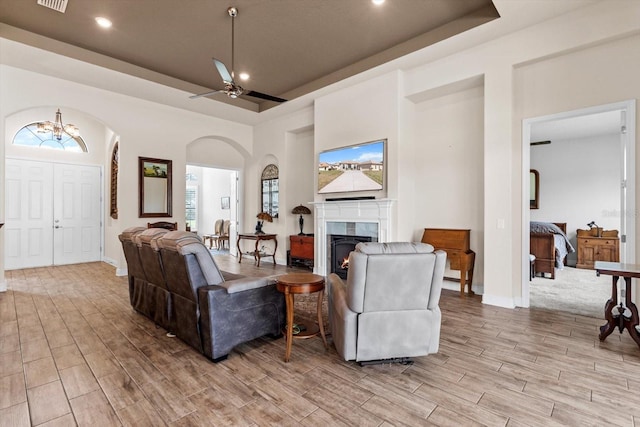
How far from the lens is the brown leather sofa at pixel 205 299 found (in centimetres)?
254

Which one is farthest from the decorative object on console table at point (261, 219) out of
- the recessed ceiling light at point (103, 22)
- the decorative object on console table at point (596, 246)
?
the decorative object on console table at point (596, 246)

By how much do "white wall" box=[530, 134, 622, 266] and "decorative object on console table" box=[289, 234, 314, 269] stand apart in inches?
230

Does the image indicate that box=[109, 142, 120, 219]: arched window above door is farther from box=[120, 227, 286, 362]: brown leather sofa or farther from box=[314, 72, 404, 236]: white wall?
box=[314, 72, 404, 236]: white wall

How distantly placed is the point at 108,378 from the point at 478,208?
4.84 meters

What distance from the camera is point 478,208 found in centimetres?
471

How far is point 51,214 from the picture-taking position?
7.03m

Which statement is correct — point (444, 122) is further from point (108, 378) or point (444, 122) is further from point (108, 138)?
point (108, 138)

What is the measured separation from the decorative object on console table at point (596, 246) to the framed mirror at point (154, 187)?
908 centimetres

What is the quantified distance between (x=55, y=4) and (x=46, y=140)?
472cm

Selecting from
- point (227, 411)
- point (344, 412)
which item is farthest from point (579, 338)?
point (227, 411)

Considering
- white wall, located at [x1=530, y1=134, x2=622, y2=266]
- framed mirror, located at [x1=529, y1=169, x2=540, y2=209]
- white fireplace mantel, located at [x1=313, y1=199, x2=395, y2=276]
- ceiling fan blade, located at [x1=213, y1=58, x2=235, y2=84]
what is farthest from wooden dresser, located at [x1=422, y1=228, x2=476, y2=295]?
framed mirror, located at [x1=529, y1=169, x2=540, y2=209]

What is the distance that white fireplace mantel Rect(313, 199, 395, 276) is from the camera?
5.00m

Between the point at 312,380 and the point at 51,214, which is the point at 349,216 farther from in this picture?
the point at 51,214

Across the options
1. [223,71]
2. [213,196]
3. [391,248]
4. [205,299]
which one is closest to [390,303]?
[391,248]
